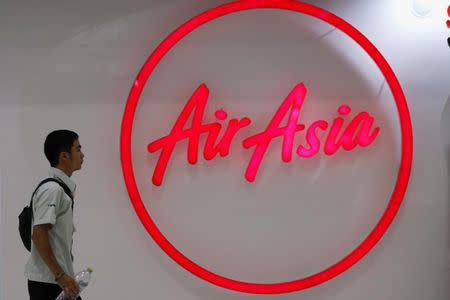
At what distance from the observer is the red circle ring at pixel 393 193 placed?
422 cm

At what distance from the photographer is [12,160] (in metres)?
4.37

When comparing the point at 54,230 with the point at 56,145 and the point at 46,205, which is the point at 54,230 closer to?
the point at 46,205

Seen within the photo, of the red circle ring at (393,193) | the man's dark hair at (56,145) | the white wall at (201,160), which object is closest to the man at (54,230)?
the man's dark hair at (56,145)

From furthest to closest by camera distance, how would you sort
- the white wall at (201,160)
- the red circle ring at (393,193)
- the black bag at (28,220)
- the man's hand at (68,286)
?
the white wall at (201,160) < the red circle ring at (393,193) < the black bag at (28,220) < the man's hand at (68,286)

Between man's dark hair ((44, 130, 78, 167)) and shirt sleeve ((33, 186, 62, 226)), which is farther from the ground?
man's dark hair ((44, 130, 78, 167))

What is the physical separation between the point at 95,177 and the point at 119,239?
47 centimetres

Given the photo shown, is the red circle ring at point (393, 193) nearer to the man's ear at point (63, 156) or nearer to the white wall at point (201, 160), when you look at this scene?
the white wall at point (201, 160)

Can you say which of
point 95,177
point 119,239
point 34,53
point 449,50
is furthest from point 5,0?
point 449,50

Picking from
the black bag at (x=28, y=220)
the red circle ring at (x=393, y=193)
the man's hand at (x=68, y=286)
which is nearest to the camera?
the man's hand at (x=68, y=286)

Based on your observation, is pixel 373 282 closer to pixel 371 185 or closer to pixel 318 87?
pixel 371 185

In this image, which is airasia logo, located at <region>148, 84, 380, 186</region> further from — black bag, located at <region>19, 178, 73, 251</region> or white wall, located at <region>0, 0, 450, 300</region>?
black bag, located at <region>19, 178, 73, 251</region>

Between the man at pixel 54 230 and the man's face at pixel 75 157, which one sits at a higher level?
the man's face at pixel 75 157

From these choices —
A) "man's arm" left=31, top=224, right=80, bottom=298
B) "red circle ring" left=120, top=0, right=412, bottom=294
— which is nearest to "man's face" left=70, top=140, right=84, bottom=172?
"man's arm" left=31, top=224, right=80, bottom=298

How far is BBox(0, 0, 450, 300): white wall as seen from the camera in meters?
4.36
